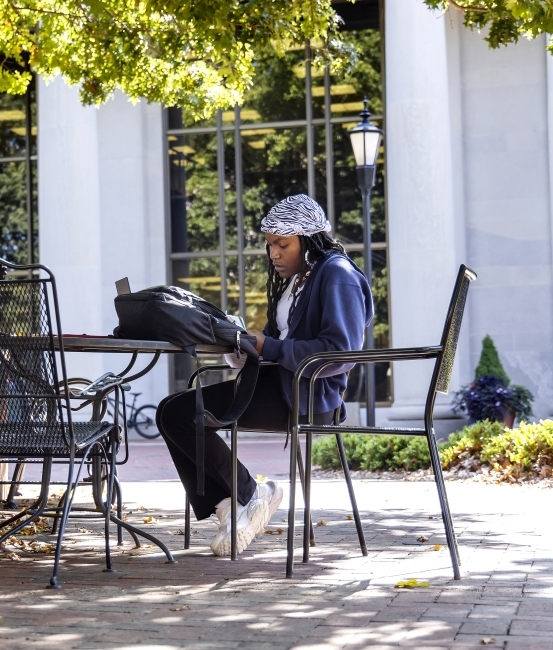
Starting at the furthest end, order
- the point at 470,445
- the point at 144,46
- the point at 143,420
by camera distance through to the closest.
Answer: the point at 143,420, the point at 470,445, the point at 144,46

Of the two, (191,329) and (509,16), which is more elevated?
(509,16)

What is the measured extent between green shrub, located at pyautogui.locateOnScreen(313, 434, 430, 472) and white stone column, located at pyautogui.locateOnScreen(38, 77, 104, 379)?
5.92 meters

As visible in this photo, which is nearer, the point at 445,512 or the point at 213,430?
the point at 445,512

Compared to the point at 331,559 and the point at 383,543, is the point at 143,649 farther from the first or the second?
the point at 383,543

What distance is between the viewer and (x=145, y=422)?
719 inches

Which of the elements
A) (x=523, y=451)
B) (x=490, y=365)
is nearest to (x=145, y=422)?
(x=490, y=365)

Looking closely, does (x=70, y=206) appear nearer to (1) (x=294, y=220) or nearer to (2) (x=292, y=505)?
(1) (x=294, y=220)

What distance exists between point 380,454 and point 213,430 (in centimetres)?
658

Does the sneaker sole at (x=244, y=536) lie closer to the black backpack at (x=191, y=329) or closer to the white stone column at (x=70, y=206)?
the black backpack at (x=191, y=329)

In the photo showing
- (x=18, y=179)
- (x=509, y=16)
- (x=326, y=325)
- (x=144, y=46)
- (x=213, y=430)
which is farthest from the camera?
(x=18, y=179)

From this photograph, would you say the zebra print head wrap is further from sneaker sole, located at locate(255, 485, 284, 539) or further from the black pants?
sneaker sole, located at locate(255, 485, 284, 539)

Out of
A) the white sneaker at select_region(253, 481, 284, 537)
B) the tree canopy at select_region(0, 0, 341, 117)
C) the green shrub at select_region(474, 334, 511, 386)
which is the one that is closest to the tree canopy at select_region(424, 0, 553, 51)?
the tree canopy at select_region(0, 0, 341, 117)

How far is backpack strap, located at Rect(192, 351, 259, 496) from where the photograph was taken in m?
4.24

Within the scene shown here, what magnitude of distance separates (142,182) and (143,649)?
1648 cm
